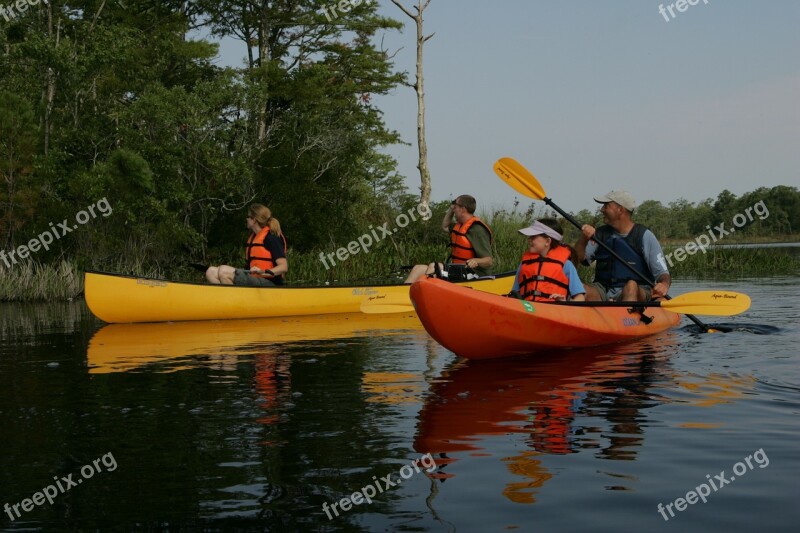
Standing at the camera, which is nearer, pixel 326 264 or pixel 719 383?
pixel 719 383

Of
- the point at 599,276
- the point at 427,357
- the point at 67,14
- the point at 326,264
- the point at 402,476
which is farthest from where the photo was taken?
the point at 67,14

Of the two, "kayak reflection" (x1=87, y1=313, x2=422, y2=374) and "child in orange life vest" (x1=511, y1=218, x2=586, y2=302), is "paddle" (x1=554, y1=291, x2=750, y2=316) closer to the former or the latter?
"child in orange life vest" (x1=511, y1=218, x2=586, y2=302)

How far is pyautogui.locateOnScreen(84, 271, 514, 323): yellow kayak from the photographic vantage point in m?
12.1

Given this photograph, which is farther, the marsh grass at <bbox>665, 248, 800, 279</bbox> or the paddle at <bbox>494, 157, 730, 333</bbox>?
the marsh grass at <bbox>665, 248, 800, 279</bbox>

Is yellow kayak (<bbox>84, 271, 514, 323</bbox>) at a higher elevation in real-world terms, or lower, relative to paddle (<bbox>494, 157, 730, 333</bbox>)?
lower

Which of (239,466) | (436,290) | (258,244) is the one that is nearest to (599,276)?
(436,290)

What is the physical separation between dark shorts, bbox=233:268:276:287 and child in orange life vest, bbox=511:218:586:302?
→ 4.96 meters

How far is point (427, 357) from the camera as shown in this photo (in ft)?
27.7

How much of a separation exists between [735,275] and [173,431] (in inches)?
698

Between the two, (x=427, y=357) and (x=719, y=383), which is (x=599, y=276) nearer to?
(x=427, y=357)

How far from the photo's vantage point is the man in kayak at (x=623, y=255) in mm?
8852

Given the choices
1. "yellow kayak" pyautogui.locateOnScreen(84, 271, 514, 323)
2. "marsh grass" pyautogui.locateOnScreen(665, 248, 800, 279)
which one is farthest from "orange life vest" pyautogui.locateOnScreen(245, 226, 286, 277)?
"marsh grass" pyautogui.locateOnScreen(665, 248, 800, 279)

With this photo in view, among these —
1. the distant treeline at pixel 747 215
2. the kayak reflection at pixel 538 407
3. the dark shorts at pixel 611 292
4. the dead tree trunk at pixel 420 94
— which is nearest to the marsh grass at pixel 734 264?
the dead tree trunk at pixel 420 94

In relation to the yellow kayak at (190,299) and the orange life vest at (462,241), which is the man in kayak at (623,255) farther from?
the yellow kayak at (190,299)
